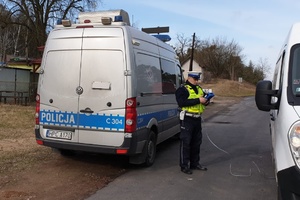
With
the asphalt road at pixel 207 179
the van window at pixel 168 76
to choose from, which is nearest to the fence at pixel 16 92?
the van window at pixel 168 76

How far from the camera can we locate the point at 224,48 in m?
76.9

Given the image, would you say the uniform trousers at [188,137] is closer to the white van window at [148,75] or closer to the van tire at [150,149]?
the van tire at [150,149]

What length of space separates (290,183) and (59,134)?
13.8 feet

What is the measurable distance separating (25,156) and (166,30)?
205 inches

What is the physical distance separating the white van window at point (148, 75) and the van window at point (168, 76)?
0.36 m

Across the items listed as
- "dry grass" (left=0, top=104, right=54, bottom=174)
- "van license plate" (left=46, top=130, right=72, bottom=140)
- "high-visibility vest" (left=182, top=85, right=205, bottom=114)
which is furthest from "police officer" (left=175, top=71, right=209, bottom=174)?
"dry grass" (left=0, top=104, right=54, bottom=174)

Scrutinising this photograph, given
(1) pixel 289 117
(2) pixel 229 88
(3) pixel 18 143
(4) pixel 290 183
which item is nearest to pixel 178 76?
(3) pixel 18 143

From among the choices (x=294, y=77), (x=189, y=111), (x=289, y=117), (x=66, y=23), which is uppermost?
(x=66, y=23)

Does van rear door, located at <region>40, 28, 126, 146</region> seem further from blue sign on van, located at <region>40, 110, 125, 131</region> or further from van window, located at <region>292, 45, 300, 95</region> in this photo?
van window, located at <region>292, 45, 300, 95</region>

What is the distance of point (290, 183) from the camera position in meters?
3.43

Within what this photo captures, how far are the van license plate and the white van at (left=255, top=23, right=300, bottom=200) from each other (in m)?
3.50

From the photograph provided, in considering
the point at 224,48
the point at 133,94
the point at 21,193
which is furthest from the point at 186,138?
the point at 224,48

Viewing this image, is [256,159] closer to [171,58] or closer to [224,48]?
[171,58]

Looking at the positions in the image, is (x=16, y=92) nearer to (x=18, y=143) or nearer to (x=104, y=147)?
(x=18, y=143)
